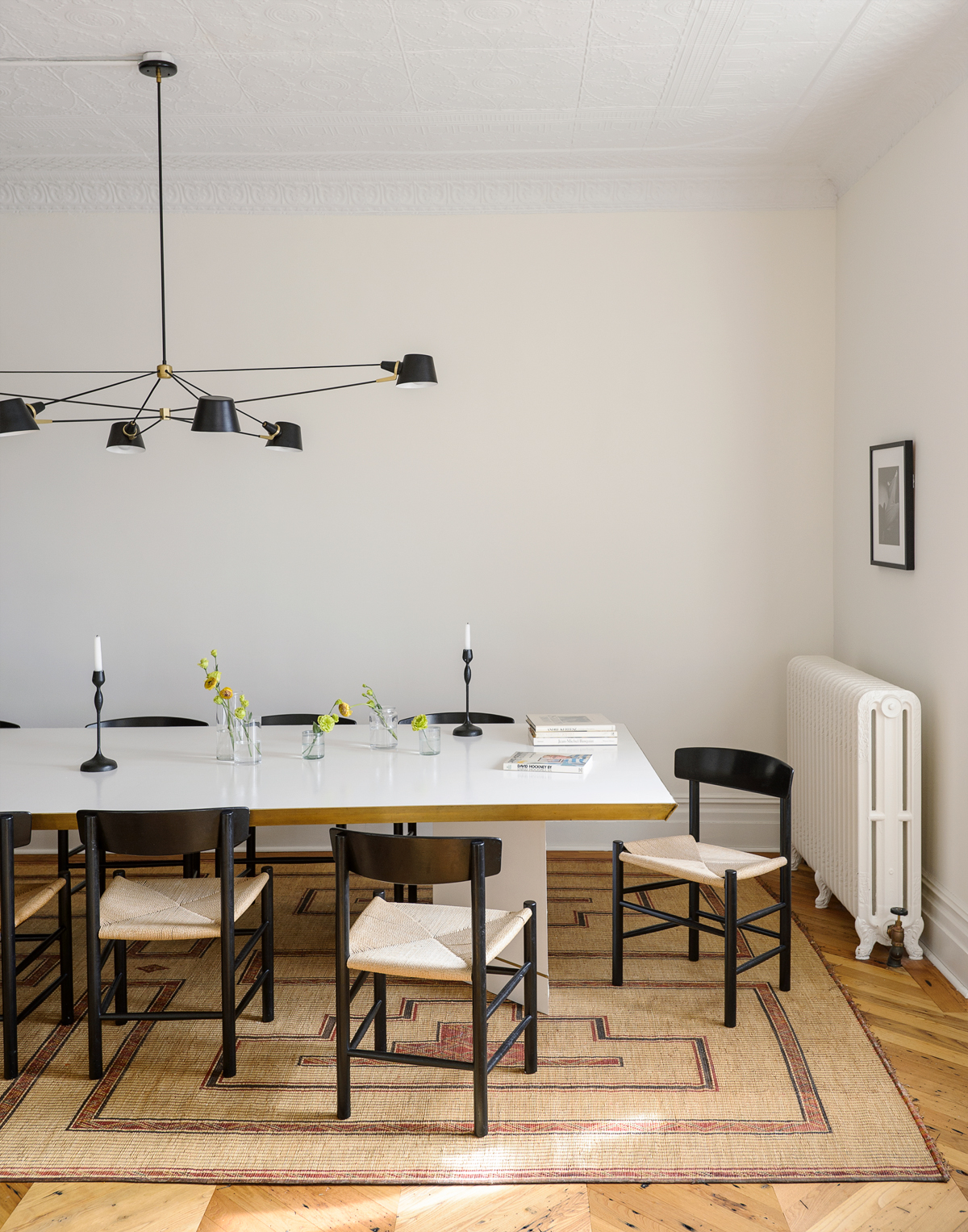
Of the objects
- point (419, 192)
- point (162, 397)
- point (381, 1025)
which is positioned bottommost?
Answer: point (381, 1025)

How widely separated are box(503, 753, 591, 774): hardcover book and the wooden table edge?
0.33 meters

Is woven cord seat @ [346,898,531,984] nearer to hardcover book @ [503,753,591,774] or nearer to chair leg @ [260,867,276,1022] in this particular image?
chair leg @ [260,867,276,1022]

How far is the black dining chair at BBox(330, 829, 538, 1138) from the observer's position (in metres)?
2.38

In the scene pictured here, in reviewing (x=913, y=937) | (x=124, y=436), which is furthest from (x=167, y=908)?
(x=913, y=937)

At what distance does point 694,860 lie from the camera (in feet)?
10.6

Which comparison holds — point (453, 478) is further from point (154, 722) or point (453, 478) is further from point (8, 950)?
point (8, 950)

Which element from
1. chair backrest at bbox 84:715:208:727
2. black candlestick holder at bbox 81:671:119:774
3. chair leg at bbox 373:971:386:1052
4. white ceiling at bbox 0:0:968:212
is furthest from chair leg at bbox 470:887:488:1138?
white ceiling at bbox 0:0:968:212

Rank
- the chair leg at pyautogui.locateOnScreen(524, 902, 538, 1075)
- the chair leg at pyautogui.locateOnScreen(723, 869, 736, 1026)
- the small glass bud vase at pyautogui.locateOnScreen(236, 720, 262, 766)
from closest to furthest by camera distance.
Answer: the chair leg at pyautogui.locateOnScreen(524, 902, 538, 1075) → the chair leg at pyautogui.locateOnScreen(723, 869, 736, 1026) → the small glass bud vase at pyautogui.locateOnScreen(236, 720, 262, 766)

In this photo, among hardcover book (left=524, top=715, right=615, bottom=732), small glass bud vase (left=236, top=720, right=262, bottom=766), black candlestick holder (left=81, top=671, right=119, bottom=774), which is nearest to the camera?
black candlestick holder (left=81, top=671, right=119, bottom=774)

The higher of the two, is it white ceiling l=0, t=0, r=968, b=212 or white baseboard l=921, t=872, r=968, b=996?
white ceiling l=0, t=0, r=968, b=212

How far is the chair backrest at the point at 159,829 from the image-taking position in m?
2.58

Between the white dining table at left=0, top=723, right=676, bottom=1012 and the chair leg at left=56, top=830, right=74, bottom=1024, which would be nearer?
the white dining table at left=0, top=723, right=676, bottom=1012

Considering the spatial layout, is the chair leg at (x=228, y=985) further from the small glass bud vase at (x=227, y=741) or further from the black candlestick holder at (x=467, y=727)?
the black candlestick holder at (x=467, y=727)

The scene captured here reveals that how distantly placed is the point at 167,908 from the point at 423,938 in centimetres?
79
